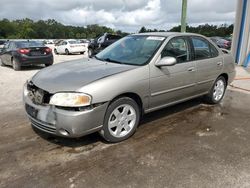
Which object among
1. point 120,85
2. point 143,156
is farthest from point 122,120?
point 143,156

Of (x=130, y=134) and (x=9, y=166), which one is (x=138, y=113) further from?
(x=9, y=166)

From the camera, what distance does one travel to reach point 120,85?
11.6 ft

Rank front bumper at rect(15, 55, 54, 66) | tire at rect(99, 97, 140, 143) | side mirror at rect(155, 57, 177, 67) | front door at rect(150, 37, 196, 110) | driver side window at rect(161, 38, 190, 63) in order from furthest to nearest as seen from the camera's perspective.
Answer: front bumper at rect(15, 55, 54, 66) → driver side window at rect(161, 38, 190, 63) → front door at rect(150, 37, 196, 110) → side mirror at rect(155, 57, 177, 67) → tire at rect(99, 97, 140, 143)

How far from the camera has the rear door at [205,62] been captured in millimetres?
4898

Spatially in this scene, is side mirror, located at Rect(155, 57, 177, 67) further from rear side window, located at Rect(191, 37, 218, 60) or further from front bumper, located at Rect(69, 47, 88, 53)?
front bumper, located at Rect(69, 47, 88, 53)

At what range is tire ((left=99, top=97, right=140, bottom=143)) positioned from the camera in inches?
140

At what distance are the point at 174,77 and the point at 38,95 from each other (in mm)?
Answer: 2232

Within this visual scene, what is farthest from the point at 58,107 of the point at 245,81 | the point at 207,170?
the point at 245,81

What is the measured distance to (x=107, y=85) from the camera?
341cm

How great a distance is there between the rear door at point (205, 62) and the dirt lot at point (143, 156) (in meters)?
0.74

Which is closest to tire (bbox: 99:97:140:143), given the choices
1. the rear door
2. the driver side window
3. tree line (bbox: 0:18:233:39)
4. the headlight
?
the headlight

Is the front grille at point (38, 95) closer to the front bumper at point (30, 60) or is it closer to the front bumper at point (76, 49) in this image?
the front bumper at point (30, 60)

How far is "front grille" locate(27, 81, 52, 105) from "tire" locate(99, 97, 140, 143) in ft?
2.79

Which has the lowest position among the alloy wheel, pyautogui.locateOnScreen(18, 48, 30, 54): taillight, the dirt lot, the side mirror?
the dirt lot
